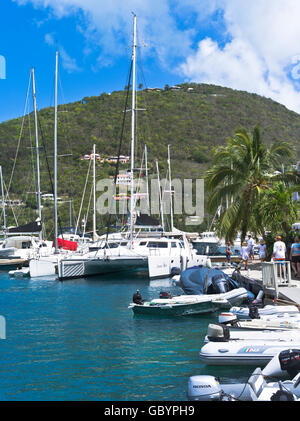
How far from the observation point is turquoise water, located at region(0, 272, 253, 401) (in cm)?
952

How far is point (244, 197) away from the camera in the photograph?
2573 cm

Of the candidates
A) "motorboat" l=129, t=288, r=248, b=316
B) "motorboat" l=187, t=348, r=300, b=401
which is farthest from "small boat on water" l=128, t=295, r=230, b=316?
"motorboat" l=187, t=348, r=300, b=401

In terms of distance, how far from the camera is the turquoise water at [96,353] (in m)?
9.52

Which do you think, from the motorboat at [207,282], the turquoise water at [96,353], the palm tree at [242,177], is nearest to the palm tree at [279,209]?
the palm tree at [242,177]

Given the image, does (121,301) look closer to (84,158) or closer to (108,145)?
(84,158)

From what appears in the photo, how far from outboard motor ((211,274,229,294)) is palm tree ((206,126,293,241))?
7.68 metres

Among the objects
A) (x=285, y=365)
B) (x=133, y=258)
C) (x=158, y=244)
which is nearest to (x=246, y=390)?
(x=285, y=365)

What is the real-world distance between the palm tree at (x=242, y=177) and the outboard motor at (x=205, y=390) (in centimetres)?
1790

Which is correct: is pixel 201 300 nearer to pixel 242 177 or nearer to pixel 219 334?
pixel 219 334

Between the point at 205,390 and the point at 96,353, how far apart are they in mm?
4781

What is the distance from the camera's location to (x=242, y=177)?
26.2 m

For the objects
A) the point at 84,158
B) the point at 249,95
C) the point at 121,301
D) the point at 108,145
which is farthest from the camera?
Answer: the point at 249,95
